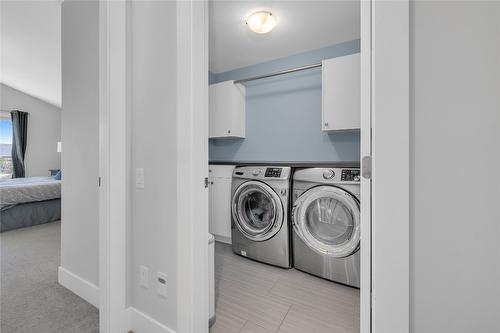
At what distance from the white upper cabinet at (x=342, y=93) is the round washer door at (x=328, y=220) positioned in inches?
29.8

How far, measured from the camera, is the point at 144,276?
1354mm

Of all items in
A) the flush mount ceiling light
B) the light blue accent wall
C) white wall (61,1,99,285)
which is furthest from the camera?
the light blue accent wall

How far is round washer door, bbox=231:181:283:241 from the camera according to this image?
7.22 ft

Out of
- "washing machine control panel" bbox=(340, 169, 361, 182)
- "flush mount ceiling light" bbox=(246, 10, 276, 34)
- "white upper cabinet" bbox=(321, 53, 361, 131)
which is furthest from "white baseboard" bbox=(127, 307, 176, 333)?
"flush mount ceiling light" bbox=(246, 10, 276, 34)

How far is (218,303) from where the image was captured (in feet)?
5.50

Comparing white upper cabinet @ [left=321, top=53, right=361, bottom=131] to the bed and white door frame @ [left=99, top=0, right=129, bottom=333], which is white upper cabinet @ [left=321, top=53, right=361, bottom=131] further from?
the bed

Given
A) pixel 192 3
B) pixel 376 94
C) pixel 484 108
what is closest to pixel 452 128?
pixel 484 108

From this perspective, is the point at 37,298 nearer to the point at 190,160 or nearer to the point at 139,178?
the point at 139,178

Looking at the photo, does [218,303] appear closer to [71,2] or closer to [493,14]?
[493,14]

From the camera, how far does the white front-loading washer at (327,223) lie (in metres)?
1.82

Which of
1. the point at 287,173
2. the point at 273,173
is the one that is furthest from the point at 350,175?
the point at 273,173

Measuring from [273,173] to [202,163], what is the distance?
1.16 m

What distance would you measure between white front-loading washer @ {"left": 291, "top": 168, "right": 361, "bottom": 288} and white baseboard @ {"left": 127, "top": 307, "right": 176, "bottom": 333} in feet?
4.13

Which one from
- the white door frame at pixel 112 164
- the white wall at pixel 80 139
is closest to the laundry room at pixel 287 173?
the white door frame at pixel 112 164
